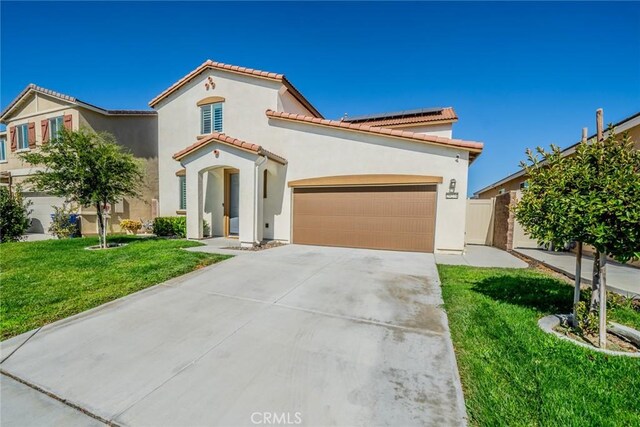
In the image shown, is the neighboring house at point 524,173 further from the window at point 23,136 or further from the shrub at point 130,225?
the window at point 23,136

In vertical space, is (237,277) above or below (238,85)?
below

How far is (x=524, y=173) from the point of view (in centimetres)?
1051

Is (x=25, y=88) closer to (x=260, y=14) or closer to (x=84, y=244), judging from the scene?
(x=84, y=244)

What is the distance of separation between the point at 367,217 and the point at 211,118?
854cm

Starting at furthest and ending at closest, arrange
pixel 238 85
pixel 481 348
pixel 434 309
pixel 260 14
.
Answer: pixel 238 85 → pixel 260 14 → pixel 434 309 → pixel 481 348

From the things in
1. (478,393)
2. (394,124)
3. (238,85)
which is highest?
(238,85)

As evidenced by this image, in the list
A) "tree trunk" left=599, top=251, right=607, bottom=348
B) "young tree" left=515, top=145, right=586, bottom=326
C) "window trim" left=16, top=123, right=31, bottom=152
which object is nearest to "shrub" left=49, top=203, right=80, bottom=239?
"window trim" left=16, top=123, right=31, bottom=152

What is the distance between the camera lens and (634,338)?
317 cm

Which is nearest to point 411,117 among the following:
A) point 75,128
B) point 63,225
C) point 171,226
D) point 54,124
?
point 171,226

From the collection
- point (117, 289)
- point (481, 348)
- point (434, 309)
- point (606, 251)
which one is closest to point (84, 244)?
point (117, 289)

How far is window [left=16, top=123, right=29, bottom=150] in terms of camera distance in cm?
1596

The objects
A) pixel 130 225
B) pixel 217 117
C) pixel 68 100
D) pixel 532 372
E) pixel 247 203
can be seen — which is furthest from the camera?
pixel 68 100

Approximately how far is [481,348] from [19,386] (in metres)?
4.79

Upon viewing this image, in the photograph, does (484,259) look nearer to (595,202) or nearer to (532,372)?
A: (595,202)
